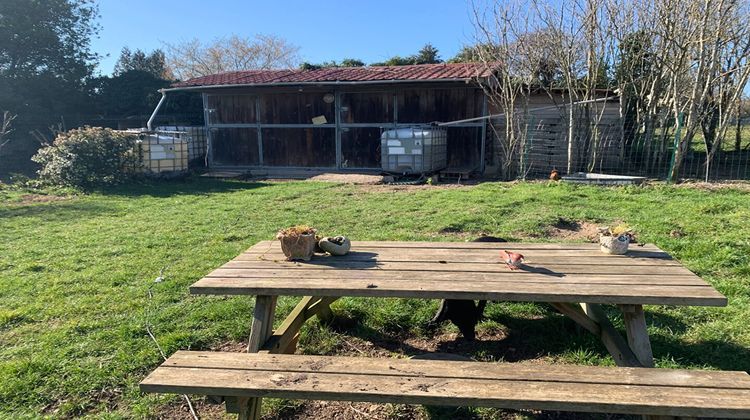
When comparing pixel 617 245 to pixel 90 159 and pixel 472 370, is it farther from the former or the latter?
pixel 90 159

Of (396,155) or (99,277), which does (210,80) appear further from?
(99,277)

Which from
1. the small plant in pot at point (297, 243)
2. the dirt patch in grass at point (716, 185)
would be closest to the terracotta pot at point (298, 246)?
the small plant in pot at point (297, 243)

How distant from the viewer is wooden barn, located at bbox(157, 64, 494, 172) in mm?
13414

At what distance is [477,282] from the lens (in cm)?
234

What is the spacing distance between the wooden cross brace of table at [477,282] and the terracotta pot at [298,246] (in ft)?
0.18

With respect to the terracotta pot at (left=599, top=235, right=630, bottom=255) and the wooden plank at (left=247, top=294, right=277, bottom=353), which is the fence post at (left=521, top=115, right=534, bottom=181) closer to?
the terracotta pot at (left=599, top=235, right=630, bottom=255)

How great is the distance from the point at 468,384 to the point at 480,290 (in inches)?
19.1

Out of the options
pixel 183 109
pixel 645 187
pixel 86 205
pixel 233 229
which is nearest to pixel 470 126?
pixel 645 187

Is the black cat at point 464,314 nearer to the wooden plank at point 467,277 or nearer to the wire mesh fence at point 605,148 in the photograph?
the wooden plank at point 467,277

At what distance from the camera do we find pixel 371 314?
3.59m

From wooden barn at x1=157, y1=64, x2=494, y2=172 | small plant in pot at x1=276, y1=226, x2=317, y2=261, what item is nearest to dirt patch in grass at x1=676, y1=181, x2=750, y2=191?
wooden barn at x1=157, y1=64, x2=494, y2=172

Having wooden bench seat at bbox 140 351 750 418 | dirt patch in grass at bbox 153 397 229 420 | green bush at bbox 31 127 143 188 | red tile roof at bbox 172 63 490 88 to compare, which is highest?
red tile roof at bbox 172 63 490 88

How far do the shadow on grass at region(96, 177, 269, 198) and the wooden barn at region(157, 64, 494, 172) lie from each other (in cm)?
297

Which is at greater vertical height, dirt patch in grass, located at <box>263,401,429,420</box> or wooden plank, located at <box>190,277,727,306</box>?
wooden plank, located at <box>190,277,727,306</box>
